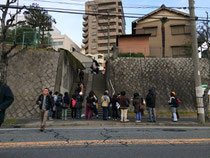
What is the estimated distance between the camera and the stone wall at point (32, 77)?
11827 millimetres

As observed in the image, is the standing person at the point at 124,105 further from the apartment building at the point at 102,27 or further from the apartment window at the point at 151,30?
the apartment building at the point at 102,27

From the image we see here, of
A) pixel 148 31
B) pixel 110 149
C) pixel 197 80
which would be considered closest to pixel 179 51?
pixel 148 31

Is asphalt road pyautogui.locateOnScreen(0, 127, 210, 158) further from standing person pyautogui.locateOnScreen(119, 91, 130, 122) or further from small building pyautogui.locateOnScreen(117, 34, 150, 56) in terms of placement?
small building pyautogui.locateOnScreen(117, 34, 150, 56)

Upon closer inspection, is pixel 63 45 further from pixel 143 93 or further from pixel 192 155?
pixel 192 155

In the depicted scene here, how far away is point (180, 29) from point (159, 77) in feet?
45.4

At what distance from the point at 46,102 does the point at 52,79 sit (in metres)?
7.61

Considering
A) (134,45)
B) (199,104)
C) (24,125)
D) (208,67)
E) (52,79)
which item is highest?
(134,45)

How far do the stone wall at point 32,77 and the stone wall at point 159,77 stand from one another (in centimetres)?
625

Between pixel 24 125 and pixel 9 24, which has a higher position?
pixel 9 24

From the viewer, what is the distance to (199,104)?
873 cm

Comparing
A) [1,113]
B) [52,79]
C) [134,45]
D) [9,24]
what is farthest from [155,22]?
[1,113]

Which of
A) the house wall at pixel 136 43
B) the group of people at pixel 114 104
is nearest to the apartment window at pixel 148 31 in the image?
the house wall at pixel 136 43

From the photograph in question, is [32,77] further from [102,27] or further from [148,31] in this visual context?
[102,27]

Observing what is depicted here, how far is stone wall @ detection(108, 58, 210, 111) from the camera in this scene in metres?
16.4
